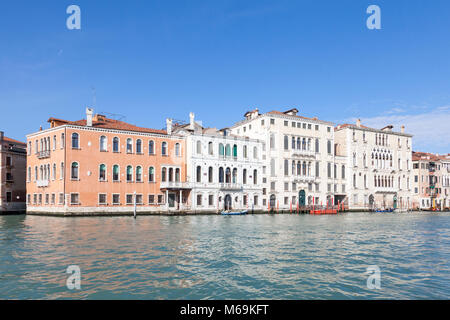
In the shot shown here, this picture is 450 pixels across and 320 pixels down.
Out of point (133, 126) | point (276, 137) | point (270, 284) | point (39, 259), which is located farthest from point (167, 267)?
point (276, 137)

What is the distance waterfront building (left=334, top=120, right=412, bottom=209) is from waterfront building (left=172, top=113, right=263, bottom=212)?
1538 cm

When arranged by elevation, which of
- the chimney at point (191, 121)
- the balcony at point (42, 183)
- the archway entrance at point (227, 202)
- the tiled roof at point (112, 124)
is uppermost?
the chimney at point (191, 121)

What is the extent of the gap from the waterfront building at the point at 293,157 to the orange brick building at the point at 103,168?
38.2 feet

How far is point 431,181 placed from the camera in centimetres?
6681

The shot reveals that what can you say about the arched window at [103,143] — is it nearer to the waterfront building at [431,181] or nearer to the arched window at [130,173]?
the arched window at [130,173]

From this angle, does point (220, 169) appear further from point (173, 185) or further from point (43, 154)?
point (43, 154)

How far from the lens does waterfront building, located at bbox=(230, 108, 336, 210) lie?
48094mm

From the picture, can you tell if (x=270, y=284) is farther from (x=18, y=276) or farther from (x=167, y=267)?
(x=18, y=276)

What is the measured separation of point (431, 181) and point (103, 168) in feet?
180

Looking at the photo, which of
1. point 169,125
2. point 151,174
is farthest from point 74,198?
point 169,125

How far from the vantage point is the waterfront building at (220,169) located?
4131cm

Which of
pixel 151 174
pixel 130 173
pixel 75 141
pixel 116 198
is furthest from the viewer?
pixel 151 174

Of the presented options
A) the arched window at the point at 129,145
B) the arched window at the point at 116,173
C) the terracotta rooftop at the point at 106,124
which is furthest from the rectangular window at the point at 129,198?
the terracotta rooftop at the point at 106,124
